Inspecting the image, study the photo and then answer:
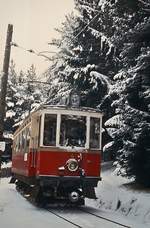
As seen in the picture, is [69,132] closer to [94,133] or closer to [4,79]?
[94,133]

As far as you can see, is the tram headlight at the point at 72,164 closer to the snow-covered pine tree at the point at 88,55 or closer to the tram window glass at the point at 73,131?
the tram window glass at the point at 73,131

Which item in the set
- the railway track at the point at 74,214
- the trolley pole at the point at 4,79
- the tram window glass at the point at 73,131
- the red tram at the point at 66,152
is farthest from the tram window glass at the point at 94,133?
the trolley pole at the point at 4,79

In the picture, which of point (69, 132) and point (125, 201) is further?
point (125, 201)

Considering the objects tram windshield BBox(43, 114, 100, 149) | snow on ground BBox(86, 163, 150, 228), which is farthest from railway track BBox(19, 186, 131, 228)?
tram windshield BBox(43, 114, 100, 149)

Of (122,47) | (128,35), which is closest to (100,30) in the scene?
(122,47)

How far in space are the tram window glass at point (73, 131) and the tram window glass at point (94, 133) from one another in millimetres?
284

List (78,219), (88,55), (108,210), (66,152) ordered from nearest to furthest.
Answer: (78,219), (66,152), (108,210), (88,55)

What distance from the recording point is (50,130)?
17.2 m

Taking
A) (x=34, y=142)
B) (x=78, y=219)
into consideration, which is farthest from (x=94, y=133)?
(x=78, y=219)

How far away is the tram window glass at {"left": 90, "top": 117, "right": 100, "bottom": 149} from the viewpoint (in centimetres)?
1767

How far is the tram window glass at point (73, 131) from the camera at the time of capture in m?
17.2

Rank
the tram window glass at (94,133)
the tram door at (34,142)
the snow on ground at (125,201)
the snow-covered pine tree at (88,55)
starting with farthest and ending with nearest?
the snow-covered pine tree at (88,55) → the tram door at (34,142) → the tram window glass at (94,133) → the snow on ground at (125,201)

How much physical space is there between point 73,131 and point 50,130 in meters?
0.77

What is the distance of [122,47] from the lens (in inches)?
806
